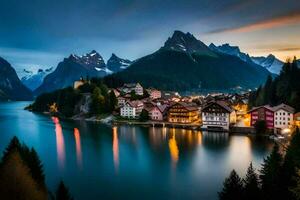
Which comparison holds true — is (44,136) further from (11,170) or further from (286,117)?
(11,170)

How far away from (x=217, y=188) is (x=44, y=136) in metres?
30.4

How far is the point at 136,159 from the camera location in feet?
98.9

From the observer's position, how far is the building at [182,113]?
53344mm

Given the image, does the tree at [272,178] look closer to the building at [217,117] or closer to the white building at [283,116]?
the white building at [283,116]

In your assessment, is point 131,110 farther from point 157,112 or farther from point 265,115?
point 265,115

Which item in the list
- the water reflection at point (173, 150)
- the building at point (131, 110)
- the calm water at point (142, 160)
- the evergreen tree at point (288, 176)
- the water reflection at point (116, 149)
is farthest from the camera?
the building at point (131, 110)

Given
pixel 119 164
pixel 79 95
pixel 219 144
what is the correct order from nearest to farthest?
1. pixel 119 164
2. pixel 219 144
3. pixel 79 95

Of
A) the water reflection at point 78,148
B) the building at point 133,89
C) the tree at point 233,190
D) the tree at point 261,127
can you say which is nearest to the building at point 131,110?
the water reflection at point 78,148

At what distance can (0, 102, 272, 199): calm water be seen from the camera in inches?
837

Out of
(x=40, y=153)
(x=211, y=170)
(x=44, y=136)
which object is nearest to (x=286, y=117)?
(x=211, y=170)

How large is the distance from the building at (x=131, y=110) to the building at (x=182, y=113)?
755 cm

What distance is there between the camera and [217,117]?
46594mm

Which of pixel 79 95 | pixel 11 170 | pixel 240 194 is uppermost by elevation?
pixel 79 95

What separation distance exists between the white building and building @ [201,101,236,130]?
6.73 m
